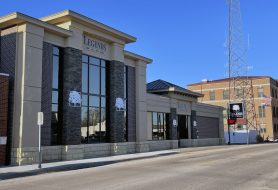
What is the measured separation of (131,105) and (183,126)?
1276 centimetres

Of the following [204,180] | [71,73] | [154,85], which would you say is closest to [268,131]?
[154,85]

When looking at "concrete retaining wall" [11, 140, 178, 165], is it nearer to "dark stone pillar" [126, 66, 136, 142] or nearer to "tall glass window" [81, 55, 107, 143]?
"tall glass window" [81, 55, 107, 143]

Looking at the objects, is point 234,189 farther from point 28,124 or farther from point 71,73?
point 71,73

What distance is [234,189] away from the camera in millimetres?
11695

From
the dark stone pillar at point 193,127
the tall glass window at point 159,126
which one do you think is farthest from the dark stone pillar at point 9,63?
the dark stone pillar at point 193,127

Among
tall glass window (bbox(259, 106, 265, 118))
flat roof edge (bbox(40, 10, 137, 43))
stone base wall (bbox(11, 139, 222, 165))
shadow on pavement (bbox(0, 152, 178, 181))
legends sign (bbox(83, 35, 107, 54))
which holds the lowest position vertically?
shadow on pavement (bbox(0, 152, 178, 181))

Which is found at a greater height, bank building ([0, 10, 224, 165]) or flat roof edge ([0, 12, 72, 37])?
flat roof edge ([0, 12, 72, 37])

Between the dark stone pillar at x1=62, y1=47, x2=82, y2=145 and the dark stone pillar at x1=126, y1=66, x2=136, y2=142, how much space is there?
6.88 meters

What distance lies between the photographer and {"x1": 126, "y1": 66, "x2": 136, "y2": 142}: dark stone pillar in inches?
1215

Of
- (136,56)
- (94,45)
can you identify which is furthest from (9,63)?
(136,56)

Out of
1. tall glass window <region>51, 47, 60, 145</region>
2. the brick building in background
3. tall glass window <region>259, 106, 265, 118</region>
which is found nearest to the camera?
tall glass window <region>51, 47, 60, 145</region>

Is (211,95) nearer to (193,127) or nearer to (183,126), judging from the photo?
(193,127)

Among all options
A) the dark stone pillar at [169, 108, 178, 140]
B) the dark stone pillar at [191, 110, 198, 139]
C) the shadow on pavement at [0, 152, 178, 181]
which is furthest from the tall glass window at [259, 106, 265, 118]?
the shadow on pavement at [0, 152, 178, 181]

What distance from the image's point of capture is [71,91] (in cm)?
2416
